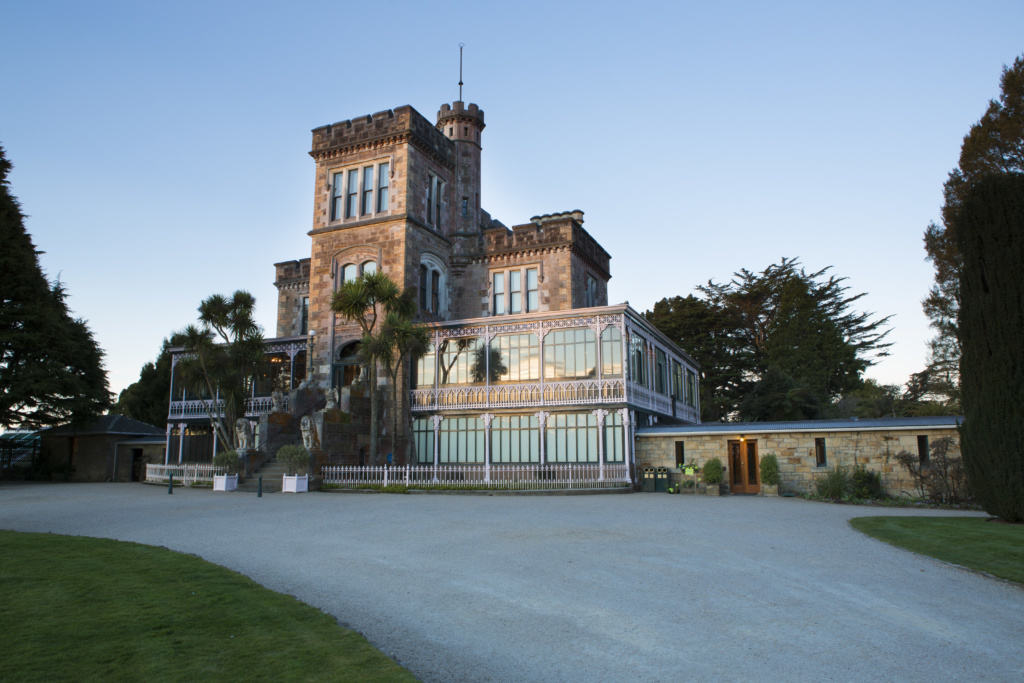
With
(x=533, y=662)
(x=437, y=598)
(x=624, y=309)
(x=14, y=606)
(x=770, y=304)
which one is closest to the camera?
(x=533, y=662)

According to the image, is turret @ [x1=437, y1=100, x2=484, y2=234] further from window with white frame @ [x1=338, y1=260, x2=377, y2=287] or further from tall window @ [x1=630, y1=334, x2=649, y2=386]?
tall window @ [x1=630, y1=334, x2=649, y2=386]

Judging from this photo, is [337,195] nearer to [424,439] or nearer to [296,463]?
[424,439]

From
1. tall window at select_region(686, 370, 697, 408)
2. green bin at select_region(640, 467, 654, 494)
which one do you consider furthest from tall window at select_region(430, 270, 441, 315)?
tall window at select_region(686, 370, 697, 408)

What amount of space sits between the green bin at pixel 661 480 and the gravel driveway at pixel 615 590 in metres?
7.51

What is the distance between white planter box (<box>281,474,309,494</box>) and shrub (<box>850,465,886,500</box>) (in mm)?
16499

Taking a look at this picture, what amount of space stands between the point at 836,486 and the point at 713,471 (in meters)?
3.57

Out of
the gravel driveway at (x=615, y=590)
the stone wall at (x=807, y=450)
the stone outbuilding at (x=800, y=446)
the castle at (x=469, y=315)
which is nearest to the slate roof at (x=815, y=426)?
the stone outbuilding at (x=800, y=446)

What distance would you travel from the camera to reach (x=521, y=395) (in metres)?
24.7

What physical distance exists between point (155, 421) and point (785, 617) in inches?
1897

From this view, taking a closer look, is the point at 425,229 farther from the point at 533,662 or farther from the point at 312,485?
the point at 533,662

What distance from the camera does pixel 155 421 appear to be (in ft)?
152

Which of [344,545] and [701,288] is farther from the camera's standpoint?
[701,288]

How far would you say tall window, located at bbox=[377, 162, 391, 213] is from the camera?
28.6m

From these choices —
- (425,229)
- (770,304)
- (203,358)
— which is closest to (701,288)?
(770,304)
